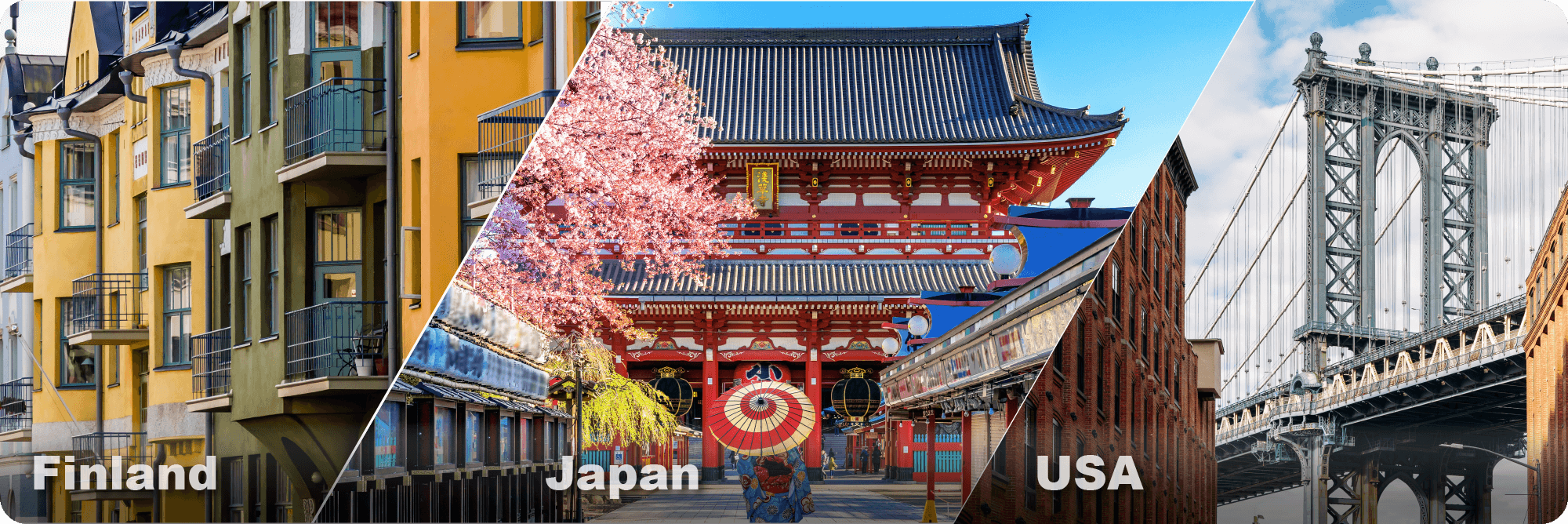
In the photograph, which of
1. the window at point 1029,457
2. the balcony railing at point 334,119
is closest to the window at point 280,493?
the balcony railing at point 334,119

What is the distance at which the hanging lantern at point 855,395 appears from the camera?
6.85m

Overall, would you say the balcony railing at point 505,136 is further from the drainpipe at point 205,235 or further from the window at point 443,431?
the drainpipe at point 205,235

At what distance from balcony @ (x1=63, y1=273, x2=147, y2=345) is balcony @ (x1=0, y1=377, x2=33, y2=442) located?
1.26ft

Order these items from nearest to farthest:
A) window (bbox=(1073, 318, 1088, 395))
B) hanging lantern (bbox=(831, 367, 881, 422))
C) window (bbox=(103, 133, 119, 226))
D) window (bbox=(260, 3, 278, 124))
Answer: window (bbox=(1073, 318, 1088, 395)) < hanging lantern (bbox=(831, 367, 881, 422)) < window (bbox=(260, 3, 278, 124)) < window (bbox=(103, 133, 119, 226))

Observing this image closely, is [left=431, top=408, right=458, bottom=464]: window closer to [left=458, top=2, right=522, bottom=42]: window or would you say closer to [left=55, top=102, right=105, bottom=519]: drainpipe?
[left=458, top=2, right=522, bottom=42]: window

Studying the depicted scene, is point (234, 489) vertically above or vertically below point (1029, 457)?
below

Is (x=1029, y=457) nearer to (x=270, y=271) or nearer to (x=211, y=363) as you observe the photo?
(x=270, y=271)

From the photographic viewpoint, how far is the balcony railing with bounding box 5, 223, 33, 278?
8.20m

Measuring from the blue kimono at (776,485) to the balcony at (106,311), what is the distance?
4.37 m

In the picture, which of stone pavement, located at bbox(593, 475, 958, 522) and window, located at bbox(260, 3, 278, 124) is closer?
stone pavement, located at bbox(593, 475, 958, 522)

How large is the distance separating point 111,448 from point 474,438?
283 centimetres

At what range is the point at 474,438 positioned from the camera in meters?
6.62

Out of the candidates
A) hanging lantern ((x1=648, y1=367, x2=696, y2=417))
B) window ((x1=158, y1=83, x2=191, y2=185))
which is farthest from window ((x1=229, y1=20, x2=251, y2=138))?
hanging lantern ((x1=648, y1=367, x2=696, y2=417))

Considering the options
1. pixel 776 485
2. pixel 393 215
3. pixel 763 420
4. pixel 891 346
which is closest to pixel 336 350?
pixel 393 215
